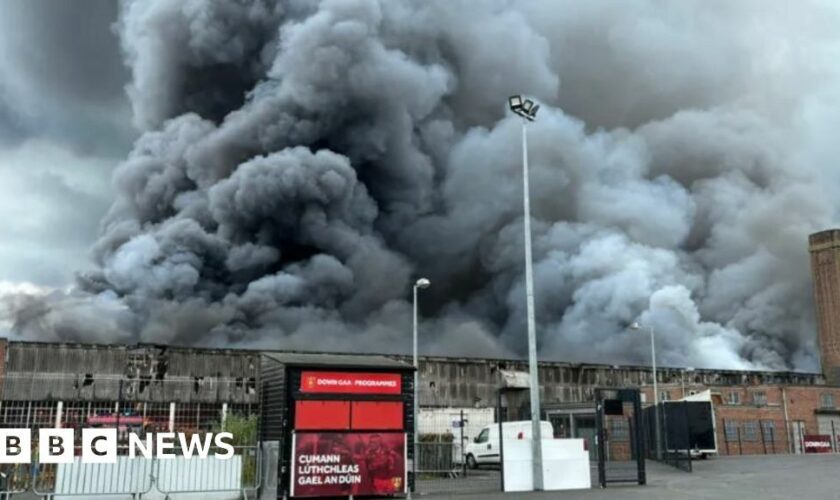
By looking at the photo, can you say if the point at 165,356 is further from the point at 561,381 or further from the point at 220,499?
the point at 220,499

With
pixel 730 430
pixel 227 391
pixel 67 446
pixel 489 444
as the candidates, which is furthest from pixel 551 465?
pixel 730 430

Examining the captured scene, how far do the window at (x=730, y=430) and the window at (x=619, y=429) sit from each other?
34.5 metres

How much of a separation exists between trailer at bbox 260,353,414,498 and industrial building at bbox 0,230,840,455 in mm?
13703

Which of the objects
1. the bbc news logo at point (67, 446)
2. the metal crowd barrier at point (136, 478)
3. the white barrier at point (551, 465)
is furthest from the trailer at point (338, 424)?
the white barrier at point (551, 465)

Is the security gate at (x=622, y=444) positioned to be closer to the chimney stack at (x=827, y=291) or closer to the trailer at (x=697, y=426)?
the trailer at (x=697, y=426)

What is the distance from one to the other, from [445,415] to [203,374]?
Answer: 15.5m

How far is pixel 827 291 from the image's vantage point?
92000 millimetres

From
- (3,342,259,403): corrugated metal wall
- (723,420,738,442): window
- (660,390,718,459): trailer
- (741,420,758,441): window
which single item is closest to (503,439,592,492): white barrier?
(660,390,718,459): trailer

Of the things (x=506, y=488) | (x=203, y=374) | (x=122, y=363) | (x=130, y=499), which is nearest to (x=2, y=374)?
(x=122, y=363)

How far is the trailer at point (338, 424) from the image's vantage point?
1606cm

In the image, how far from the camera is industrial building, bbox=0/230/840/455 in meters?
44.9

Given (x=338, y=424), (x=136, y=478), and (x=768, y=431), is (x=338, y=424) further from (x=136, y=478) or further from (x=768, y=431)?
(x=768, y=431)

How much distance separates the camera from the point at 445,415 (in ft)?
155

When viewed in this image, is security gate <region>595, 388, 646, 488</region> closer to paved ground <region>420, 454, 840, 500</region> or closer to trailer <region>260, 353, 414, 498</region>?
paved ground <region>420, 454, 840, 500</region>
